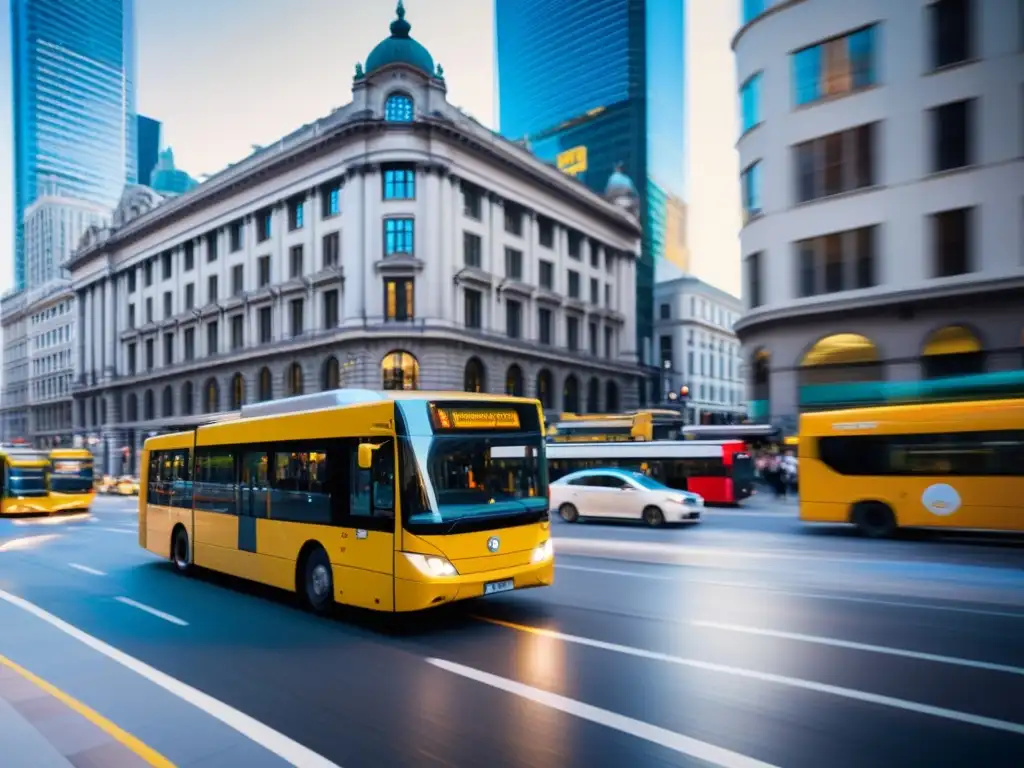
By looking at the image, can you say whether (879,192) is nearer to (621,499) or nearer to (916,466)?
(916,466)

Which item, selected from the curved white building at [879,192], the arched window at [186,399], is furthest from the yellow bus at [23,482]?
the arched window at [186,399]

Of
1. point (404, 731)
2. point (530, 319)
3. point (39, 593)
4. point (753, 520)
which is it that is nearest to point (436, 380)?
point (530, 319)

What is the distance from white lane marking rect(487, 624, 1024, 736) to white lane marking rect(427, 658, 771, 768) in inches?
55.6

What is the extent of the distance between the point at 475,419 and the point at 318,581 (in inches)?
122

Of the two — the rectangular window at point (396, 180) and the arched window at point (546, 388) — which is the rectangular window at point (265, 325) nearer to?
the rectangular window at point (396, 180)

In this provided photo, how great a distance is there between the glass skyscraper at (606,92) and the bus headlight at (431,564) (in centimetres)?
8812

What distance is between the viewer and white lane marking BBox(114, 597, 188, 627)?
29.6 feet

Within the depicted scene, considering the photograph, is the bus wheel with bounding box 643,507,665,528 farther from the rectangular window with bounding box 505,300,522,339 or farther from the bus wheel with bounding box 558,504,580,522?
the rectangular window with bounding box 505,300,522,339

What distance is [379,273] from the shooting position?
4378 cm

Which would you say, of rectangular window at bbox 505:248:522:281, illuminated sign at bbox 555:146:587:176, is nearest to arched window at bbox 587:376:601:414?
rectangular window at bbox 505:248:522:281

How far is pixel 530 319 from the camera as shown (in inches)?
2032

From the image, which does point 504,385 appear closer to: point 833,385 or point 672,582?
point 833,385

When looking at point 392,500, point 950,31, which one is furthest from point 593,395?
point 392,500

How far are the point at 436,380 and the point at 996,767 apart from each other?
39.0 meters
